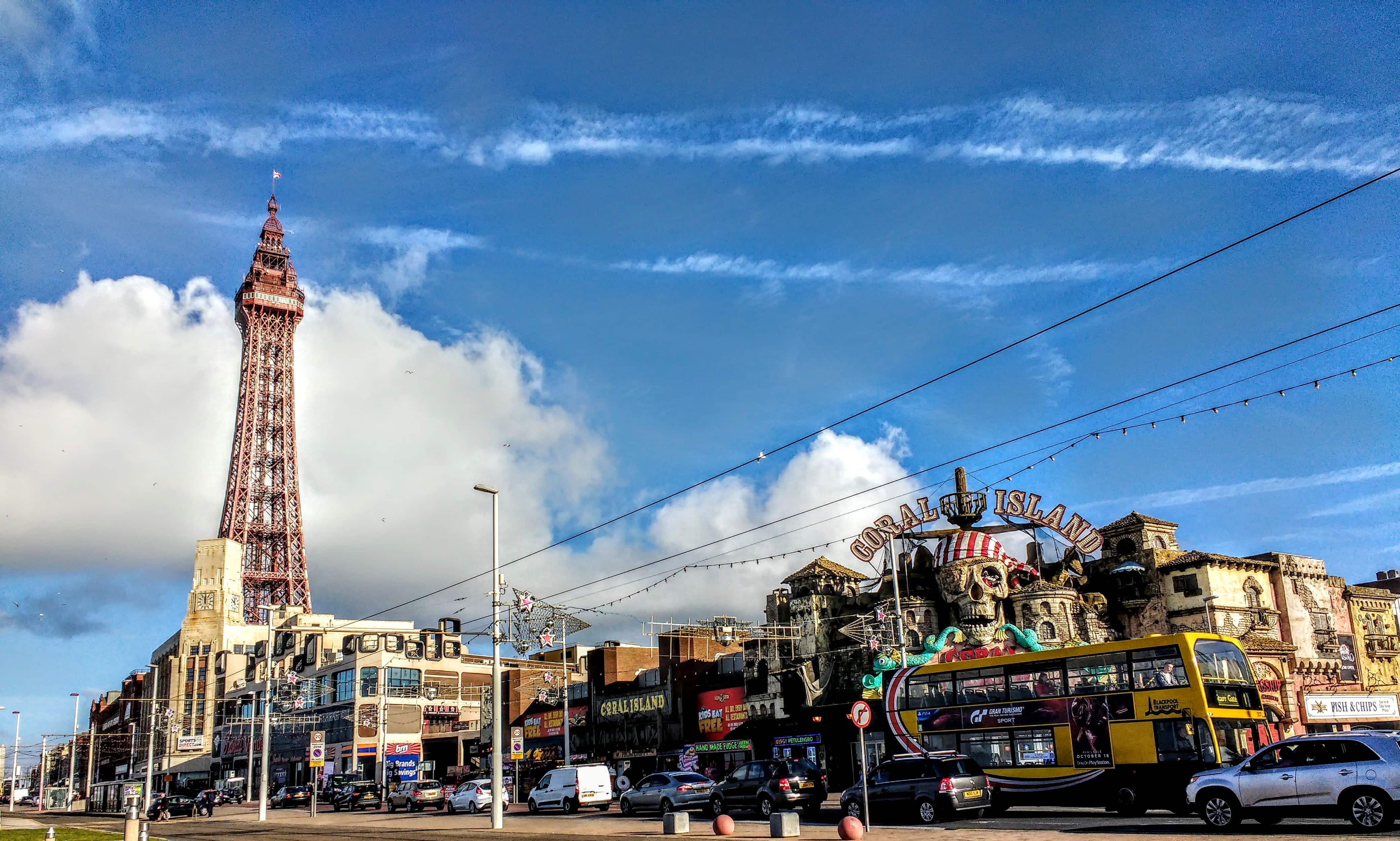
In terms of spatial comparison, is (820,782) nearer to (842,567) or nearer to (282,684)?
(842,567)

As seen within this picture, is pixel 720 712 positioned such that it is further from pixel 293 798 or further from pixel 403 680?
pixel 403 680

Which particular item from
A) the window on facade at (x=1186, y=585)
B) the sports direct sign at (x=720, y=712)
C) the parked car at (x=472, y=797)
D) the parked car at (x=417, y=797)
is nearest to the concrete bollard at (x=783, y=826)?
the parked car at (x=472, y=797)

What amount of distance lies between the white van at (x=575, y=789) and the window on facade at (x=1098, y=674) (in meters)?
21.5

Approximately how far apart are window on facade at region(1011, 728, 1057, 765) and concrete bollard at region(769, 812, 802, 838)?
724cm

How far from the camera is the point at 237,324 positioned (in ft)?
501

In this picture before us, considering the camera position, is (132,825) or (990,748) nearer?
(132,825)

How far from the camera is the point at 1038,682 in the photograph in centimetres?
2759

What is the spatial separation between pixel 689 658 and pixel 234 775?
56.7 metres

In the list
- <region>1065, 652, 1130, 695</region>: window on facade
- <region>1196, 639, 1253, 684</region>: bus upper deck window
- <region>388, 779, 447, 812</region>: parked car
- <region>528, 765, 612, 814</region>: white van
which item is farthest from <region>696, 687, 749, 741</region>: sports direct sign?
<region>1196, 639, 1253, 684</region>: bus upper deck window

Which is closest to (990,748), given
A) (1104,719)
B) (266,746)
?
(1104,719)

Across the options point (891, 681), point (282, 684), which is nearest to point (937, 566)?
point (891, 681)

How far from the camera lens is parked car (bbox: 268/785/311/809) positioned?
206ft

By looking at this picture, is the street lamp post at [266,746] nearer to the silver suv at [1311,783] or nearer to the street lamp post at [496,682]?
the street lamp post at [496,682]

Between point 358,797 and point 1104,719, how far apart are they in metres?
44.3
